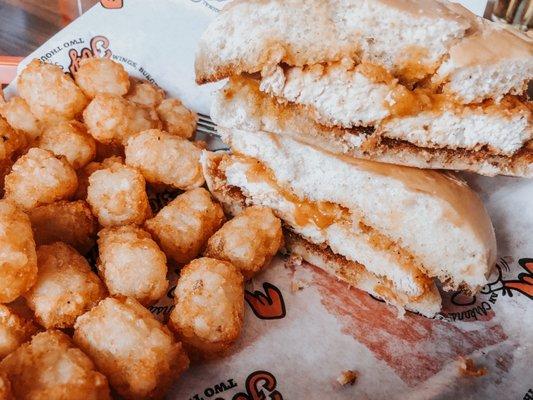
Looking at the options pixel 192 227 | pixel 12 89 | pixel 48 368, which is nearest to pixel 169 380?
pixel 48 368

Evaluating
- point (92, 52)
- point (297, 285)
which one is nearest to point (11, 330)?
point (297, 285)

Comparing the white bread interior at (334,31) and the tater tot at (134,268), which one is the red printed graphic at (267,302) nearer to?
the tater tot at (134,268)

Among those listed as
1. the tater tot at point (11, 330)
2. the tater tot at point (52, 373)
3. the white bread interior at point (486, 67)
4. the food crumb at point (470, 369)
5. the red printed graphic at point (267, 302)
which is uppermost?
the white bread interior at point (486, 67)

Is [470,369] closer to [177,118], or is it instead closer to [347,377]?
[347,377]

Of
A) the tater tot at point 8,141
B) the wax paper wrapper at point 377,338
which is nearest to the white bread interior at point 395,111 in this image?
the wax paper wrapper at point 377,338

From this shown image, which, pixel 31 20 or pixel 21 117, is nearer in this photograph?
pixel 21 117
